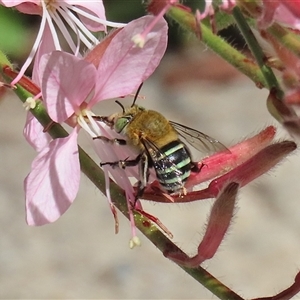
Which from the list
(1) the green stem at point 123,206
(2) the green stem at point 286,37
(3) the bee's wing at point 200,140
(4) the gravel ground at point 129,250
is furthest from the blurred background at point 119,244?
(2) the green stem at point 286,37

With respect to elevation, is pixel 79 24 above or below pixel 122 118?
above

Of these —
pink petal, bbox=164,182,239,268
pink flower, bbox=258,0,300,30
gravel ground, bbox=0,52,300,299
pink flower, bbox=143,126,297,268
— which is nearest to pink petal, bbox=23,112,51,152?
pink flower, bbox=143,126,297,268

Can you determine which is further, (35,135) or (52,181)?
(35,135)

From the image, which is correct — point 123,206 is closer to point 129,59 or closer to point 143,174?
point 143,174

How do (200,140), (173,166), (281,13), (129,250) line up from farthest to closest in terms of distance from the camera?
(129,250) → (200,140) → (173,166) → (281,13)

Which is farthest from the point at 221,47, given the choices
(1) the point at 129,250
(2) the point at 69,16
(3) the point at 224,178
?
(1) the point at 129,250

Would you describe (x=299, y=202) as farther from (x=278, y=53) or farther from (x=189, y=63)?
(x=278, y=53)

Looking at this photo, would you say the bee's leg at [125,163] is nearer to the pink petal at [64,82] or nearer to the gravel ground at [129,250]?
the pink petal at [64,82]

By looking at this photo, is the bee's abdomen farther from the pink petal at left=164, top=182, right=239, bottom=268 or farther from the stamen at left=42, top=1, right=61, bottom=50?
the stamen at left=42, top=1, right=61, bottom=50
